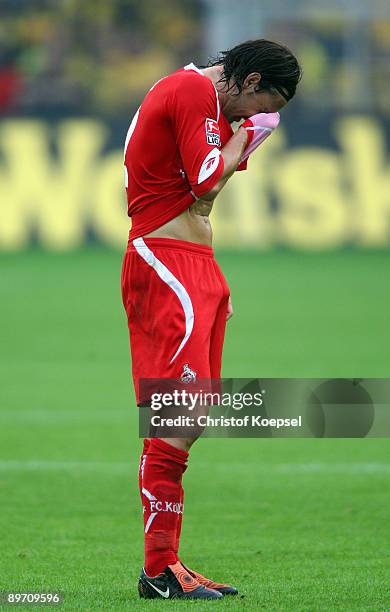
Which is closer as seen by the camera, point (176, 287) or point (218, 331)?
point (176, 287)

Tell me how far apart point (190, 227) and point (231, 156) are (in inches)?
12.5

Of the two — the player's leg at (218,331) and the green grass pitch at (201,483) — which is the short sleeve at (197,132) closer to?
the player's leg at (218,331)

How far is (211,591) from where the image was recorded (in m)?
4.52

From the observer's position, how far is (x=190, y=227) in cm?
465

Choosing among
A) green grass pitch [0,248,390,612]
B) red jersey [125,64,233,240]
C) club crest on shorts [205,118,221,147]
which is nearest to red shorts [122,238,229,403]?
red jersey [125,64,233,240]

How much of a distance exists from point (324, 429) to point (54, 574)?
1766 millimetres

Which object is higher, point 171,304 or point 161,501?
point 171,304

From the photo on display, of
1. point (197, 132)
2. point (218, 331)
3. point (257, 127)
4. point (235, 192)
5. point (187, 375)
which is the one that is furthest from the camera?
point (235, 192)

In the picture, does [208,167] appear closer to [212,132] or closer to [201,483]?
[212,132]

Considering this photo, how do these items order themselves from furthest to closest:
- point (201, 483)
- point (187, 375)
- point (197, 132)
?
point (201, 483), point (187, 375), point (197, 132)

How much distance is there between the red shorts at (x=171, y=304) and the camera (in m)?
4.51

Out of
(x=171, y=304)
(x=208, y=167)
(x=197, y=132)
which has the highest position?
(x=197, y=132)

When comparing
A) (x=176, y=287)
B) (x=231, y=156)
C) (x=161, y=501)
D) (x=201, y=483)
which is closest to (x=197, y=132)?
(x=231, y=156)

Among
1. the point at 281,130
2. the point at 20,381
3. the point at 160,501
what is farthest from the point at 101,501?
the point at 281,130
